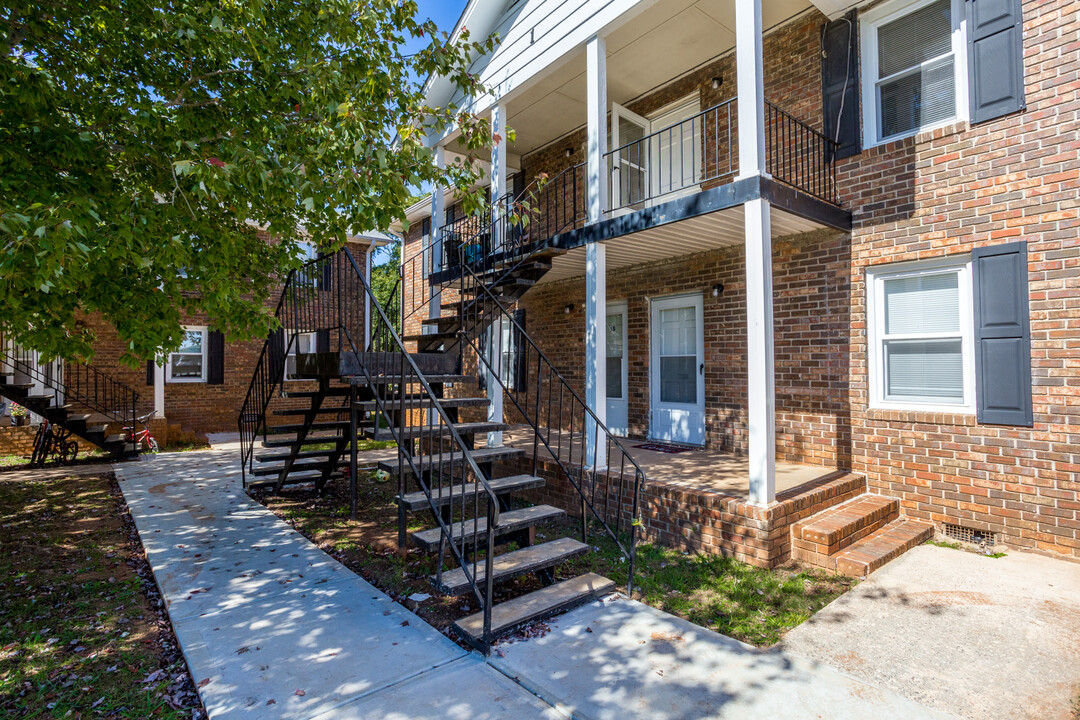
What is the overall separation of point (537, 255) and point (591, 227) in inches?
38.7

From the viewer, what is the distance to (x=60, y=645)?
A: 3.46 meters

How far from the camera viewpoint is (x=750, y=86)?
16.2 ft

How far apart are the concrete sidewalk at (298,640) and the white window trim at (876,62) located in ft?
20.7

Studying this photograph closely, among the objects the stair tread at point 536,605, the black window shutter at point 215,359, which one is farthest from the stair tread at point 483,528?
the black window shutter at point 215,359

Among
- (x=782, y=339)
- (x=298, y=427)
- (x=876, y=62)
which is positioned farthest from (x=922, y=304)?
(x=298, y=427)

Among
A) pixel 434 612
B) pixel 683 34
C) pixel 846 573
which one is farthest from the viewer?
pixel 683 34

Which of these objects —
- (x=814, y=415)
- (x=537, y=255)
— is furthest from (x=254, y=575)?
(x=814, y=415)

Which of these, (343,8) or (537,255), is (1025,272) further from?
(343,8)

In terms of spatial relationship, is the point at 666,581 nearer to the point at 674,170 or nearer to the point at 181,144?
the point at 181,144

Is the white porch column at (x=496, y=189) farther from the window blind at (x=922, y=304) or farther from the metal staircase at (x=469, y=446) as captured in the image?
the window blind at (x=922, y=304)

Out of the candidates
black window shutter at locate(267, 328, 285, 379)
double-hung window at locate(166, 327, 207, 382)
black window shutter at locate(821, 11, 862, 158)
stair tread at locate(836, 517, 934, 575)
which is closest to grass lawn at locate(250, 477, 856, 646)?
stair tread at locate(836, 517, 934, 575)

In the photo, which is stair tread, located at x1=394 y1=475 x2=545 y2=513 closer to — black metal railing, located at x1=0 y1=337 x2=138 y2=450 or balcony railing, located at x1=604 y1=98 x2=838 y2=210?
balcony railing, located at x1=604 y1=98 x2=838 y2=210

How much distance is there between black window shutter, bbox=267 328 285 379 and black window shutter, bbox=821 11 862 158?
6572 millimetres

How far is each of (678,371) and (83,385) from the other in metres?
12.1
